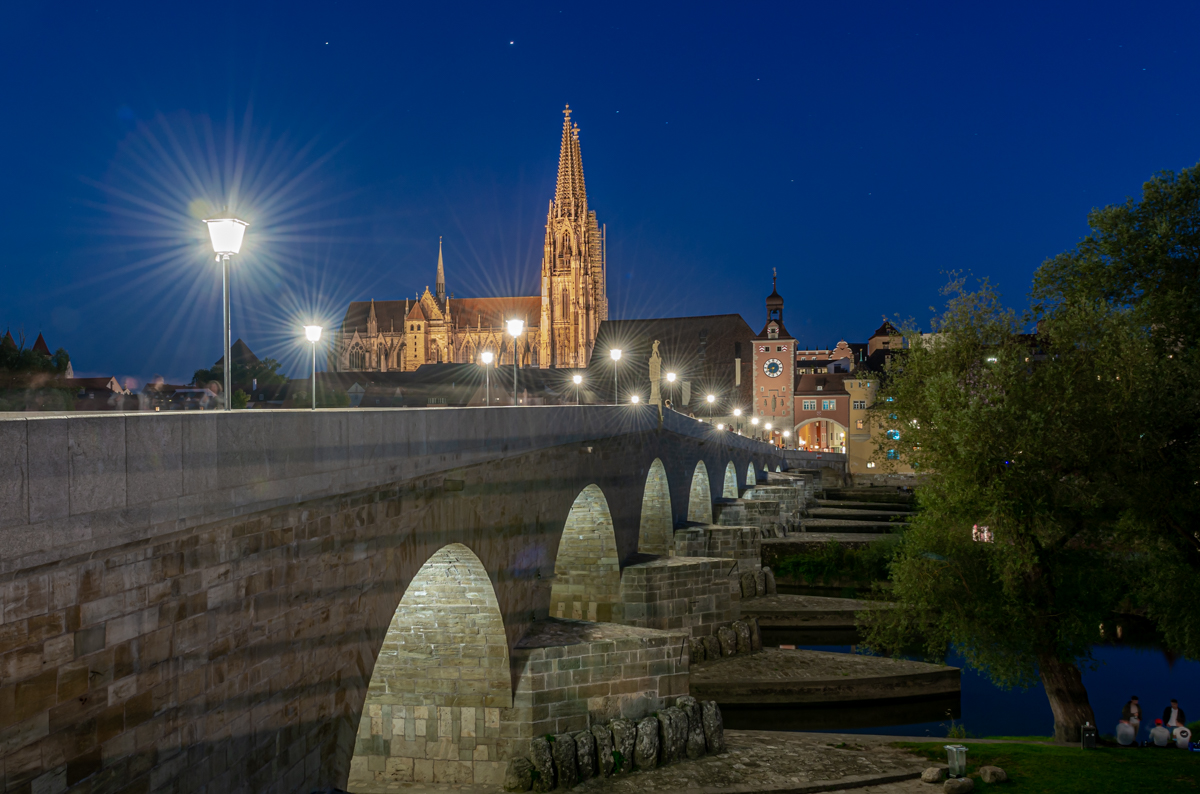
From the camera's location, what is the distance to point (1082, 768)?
42.5 ft

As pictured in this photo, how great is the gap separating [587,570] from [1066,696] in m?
9.65

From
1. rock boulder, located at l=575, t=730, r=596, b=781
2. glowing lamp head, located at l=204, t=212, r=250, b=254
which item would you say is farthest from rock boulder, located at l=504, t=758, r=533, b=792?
glowing lamp head, located at l=204, t=212, r=250, b=254

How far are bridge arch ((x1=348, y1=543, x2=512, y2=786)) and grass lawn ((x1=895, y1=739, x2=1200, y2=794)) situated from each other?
7.64 metres

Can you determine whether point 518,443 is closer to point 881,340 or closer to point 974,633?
point 974,633

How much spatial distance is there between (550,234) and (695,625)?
90.1 m

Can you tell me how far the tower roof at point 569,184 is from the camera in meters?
105

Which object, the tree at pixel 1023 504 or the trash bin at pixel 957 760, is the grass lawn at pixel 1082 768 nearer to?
the trash bin at pixel 957 760

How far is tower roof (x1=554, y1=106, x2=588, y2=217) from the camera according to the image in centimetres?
10538

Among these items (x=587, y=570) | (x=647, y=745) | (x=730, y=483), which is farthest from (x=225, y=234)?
(x=730, y=483)

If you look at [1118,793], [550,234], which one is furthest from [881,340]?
[1118,793]

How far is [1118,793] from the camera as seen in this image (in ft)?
39.1

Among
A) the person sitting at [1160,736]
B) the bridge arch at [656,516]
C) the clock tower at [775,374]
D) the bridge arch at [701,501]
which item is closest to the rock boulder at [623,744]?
the person sitting at [1160,736]

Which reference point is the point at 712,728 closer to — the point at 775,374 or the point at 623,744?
the point at 623,744

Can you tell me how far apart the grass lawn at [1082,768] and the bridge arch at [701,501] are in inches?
758
